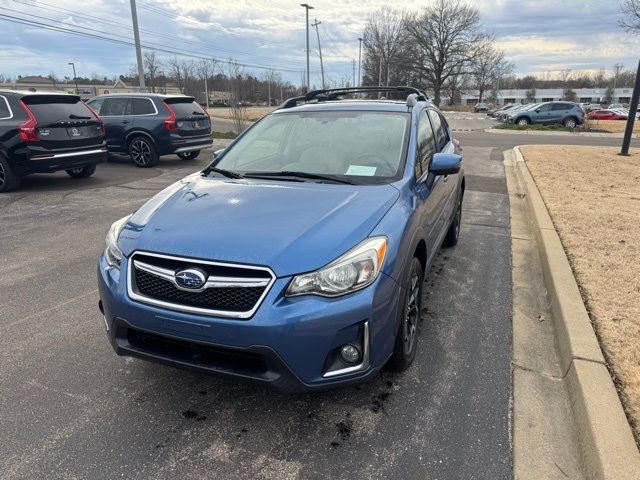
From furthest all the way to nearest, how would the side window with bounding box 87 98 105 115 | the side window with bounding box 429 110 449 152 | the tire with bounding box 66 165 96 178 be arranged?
the side window with bounding box 87 98 105 115 < the tire with bounding box 66 165 96 178 < the side window with bounding box 429 110 449 152

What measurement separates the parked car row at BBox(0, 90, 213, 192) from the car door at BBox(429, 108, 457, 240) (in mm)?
7068

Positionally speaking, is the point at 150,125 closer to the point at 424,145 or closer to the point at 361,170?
the point at 424,145

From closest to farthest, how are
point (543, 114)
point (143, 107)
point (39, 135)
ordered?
point (39, 135) < point (143, 107) < point (543, 114)

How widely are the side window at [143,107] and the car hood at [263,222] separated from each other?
9.58 metres

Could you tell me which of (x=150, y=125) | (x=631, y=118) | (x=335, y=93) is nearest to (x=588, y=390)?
(x=335, y=93)

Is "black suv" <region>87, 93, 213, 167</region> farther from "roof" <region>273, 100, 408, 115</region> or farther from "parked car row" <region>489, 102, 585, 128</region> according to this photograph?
"parked car row" <region>489, 102, 585, 128</region>

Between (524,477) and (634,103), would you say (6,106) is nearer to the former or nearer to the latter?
(524,477)

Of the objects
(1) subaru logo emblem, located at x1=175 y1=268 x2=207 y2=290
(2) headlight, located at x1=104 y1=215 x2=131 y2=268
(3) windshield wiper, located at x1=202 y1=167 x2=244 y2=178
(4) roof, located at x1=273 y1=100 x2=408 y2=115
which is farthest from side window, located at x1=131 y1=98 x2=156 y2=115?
(1) subaru logo emblem, located at x1=175 y1=268 x2=207 y2=290

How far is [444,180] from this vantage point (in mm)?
4340

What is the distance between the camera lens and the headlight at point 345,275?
2.31 metres

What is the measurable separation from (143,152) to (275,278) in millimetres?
10935

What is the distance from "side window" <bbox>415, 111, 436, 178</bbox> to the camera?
143 inches

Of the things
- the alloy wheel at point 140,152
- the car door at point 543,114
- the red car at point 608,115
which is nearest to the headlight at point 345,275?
the alloy wheel at point 140,152

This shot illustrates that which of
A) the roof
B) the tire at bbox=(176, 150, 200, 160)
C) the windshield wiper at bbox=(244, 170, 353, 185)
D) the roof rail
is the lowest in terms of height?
the tire at bbox=(176, 150, 200, 160)
